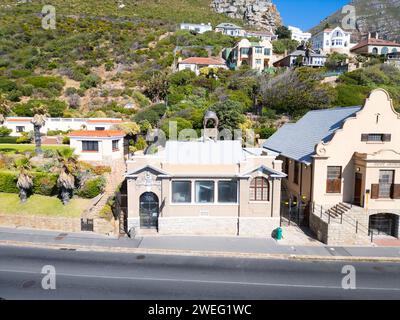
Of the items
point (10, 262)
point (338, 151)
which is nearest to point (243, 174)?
point (338, 151)

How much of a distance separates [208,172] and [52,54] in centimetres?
8830

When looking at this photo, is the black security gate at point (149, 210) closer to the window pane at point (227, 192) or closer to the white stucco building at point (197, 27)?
the window pane at point (227, 192)

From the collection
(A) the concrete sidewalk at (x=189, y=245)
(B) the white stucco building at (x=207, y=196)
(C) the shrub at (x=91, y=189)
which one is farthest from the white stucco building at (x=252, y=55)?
(A) the concrete sidewalk at (x=189, y=245)

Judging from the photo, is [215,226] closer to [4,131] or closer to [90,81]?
[4,131]

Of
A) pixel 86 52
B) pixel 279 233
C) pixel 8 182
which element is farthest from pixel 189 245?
pixel 86 52

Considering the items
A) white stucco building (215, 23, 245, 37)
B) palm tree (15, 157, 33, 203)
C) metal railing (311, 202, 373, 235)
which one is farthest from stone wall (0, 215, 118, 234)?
white stucco building (215, 23, 245, 37)

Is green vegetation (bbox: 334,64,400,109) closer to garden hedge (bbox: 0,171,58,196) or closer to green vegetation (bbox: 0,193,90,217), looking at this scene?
green vegetation (bbox: 0,193,90,217)

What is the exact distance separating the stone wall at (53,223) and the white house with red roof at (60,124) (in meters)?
21.9

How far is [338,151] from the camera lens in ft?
82.7

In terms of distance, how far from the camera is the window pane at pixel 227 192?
24172 millimetres

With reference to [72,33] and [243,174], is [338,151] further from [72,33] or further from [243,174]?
[72,33]

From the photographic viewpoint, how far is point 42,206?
2677 cm

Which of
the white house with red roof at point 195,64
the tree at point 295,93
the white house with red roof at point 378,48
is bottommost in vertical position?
the tree at point 295,93

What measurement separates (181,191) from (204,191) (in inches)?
71.3
